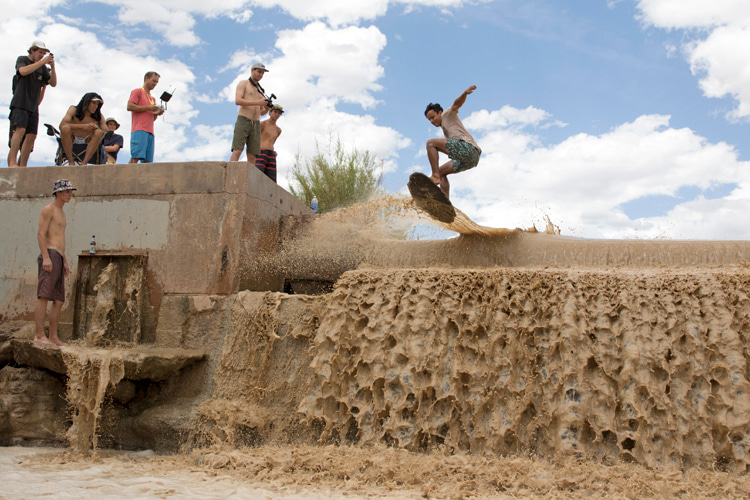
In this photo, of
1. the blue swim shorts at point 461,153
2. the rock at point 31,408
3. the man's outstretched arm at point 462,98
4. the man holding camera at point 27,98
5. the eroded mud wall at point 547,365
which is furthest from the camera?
the man holding camera at point 27,98

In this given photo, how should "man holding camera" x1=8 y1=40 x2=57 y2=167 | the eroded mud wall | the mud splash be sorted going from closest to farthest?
the eroded mud wall < the mud splash < "man holding camera" x1=8 y1=40 x2=57 y2=167

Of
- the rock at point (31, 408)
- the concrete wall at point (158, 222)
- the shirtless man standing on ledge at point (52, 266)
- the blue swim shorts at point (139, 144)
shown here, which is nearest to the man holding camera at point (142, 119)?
the blue swim shorts at point (139, 144)

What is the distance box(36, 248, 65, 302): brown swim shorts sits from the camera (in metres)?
4.93

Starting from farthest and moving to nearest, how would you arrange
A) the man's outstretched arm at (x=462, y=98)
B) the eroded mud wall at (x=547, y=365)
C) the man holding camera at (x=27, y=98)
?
the man holding camera at (x=27, y=98), the man's outstretched arm at (x=462, y=98), the eroded mud wall at (x=547, y=365)

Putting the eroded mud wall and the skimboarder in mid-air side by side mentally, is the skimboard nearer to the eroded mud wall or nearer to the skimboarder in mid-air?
the skimboarder in mid-air

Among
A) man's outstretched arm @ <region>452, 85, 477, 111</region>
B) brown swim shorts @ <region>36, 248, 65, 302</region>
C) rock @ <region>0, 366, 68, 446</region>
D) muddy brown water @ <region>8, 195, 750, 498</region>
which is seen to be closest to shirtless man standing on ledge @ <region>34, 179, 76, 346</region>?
brown swim shorts @ <region>36, 248, 65, 302</region>

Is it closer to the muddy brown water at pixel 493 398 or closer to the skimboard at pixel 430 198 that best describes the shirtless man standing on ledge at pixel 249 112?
the skimboard at pixel 430 198

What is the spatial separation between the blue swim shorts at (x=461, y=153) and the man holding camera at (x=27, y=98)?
15.2 ft

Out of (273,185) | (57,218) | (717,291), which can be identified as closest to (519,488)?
(717,291)

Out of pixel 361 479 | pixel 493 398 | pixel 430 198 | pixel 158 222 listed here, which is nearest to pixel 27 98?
pixel 158 222

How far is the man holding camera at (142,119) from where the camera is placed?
6430 mm

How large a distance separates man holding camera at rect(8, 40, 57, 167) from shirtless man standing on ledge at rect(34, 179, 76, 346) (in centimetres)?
178

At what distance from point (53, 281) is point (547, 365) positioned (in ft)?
14.0

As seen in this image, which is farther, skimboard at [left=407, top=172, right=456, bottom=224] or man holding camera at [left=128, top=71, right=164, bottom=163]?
man holding camera at [left=128, top=71, right=164, bottom=163]
